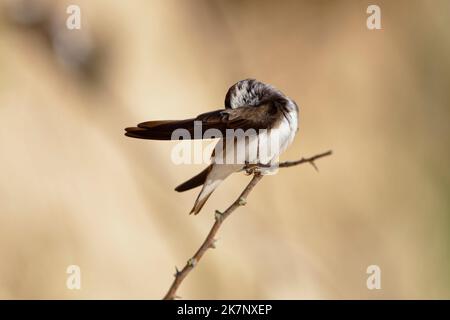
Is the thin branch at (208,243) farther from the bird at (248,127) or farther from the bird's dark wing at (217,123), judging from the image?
the bird at (248,127)

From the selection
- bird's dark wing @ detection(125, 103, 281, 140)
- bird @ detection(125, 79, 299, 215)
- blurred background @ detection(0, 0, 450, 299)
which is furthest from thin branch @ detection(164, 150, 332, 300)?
blurred background @ detection(0, 0, 450, 299)

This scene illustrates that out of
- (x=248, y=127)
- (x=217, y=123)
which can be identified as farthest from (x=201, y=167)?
(x=217, y=123)

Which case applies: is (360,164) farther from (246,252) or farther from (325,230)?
(246,252)

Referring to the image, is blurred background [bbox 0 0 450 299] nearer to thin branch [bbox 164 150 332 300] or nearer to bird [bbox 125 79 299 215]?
bird [bbox 125 79 299 215]

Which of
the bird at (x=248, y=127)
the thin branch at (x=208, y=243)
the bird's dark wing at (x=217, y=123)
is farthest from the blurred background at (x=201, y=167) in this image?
the thin branch at (x=208, y=243)

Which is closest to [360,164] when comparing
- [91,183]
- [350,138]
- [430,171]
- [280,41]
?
[350,138]

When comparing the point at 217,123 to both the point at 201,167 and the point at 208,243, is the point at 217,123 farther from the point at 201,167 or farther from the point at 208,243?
the point at 201,167
